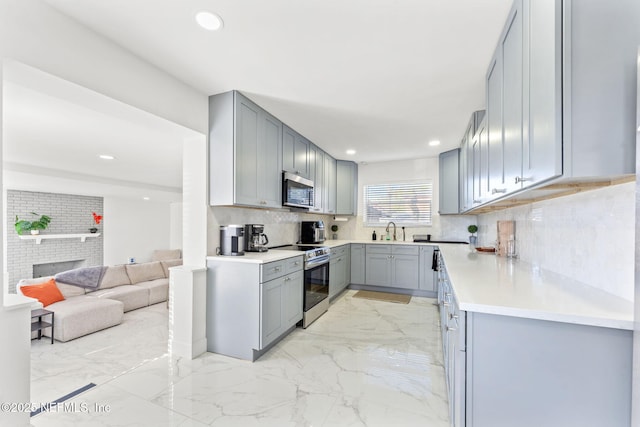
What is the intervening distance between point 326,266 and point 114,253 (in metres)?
6.64

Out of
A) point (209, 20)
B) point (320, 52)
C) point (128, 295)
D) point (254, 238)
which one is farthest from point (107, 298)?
point (320, 52)

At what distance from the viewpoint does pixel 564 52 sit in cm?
96

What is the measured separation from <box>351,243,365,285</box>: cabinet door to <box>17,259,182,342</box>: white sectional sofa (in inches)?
130

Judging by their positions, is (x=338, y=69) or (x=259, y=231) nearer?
(x=338, y=69)

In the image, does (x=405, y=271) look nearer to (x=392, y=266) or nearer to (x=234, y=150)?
(x=392, y=266)

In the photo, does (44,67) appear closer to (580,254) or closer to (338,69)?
(338,69)

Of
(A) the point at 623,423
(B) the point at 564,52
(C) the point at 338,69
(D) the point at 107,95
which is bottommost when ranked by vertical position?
(A) the point at 623,423

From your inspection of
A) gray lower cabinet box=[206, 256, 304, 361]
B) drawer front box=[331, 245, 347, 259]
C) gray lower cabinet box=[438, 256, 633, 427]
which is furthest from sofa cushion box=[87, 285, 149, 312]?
→ gray lower cabinet box=[438, 256, 633, 427]

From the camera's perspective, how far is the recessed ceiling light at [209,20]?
5.13 ft

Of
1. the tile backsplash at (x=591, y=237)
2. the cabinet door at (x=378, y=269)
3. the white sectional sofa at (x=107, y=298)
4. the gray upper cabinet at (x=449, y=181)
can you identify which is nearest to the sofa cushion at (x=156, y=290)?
the white sectional sofa at (x=107, y=298)

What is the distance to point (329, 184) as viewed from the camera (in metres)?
4.81

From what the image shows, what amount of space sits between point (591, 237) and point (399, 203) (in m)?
3.92

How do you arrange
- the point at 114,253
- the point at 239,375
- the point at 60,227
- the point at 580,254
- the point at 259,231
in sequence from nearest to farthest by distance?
1. the point at 580,254
2. the point at 239,375
3. the point at 259,231
4. the point at 60,227
5. the point at 114,253

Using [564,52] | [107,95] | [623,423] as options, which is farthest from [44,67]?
[623,423]
